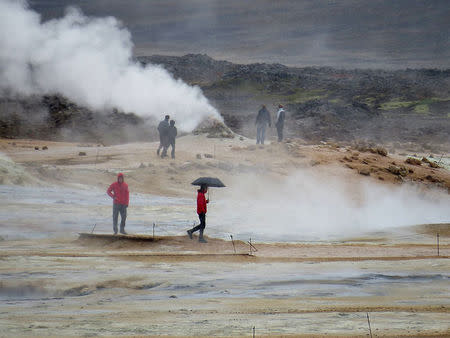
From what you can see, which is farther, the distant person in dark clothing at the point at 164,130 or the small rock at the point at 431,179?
the small rock at the point at 431,179

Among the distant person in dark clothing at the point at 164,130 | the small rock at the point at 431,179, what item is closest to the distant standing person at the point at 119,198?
the distant person in dark clothing at the point at 164,130

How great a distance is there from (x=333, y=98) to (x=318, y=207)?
91.0 m

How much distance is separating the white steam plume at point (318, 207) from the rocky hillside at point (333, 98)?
101 ft

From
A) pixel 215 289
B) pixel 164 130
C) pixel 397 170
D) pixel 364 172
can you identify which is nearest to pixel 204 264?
pixel 215 289

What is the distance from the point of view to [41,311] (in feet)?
38.0

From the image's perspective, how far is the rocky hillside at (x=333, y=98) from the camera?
75375 millimetres

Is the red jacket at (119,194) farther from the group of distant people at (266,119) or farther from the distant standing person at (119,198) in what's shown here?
the group of distant people at (266,119)

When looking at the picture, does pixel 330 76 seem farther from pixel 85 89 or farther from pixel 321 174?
pixel 321 174

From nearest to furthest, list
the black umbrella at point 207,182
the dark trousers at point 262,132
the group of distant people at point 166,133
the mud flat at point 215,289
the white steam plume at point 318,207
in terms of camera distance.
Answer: the mud flat at point 215,289, the black umbrella at point 207,182, the white steam plume at point 318,207, the group of distant people at point 166,133, the dark trousers at point 262,132

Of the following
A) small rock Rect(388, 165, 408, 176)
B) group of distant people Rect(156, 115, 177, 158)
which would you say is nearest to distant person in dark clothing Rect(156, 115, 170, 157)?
group of distant people Rect(156, 115, 177, 158)

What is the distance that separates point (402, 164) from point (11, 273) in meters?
28.5

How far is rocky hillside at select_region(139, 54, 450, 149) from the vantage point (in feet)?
247

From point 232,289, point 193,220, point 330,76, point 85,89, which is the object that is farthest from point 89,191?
point 330,76

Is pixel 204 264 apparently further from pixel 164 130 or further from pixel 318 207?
pixel 164 130
